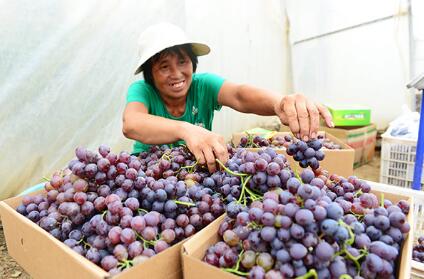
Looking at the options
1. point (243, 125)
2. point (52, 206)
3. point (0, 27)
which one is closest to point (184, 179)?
point (52, 206)

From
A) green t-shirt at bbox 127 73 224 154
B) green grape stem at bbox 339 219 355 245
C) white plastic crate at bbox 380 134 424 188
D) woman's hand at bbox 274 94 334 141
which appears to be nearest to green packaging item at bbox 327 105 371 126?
white plastic crate at bbox 380 134 424 188

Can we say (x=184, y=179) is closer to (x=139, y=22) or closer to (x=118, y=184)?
(x=118, y=184)

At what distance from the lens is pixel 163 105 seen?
185 centimetres

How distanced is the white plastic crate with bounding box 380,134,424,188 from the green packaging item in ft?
3.77

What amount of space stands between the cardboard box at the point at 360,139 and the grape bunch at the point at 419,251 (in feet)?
7.97

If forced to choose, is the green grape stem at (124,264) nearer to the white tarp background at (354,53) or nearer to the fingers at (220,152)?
the fingers at (220,152)

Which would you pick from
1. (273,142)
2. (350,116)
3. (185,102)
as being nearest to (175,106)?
(185,102)

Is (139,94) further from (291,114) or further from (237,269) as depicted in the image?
(237,269)

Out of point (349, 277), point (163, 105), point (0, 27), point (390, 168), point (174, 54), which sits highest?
point (0, 27)

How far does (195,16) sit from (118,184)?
295cm

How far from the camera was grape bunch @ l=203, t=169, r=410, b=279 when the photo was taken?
0.60m

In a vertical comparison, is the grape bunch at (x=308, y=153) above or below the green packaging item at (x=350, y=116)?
above

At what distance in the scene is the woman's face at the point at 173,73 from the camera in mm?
1665

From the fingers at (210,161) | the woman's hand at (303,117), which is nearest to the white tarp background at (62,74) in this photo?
the fingers at (210,161)
